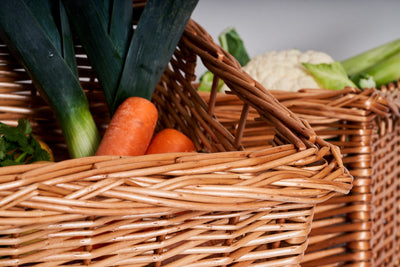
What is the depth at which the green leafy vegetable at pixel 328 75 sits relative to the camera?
1018 millimetres

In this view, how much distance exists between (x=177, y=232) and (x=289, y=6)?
1.58 meters

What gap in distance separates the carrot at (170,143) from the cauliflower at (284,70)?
0.36m

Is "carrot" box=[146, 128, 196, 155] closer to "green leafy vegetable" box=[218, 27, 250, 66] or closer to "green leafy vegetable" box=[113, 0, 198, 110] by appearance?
"green leafy vegetable" box=[113, 0, 198, 110]

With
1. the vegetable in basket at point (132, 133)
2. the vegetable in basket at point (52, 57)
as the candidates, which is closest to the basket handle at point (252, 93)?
the vegetable in basket at point (132, 133)

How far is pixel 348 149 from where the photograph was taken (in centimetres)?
86

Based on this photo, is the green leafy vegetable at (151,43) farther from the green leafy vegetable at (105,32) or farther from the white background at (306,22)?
the white background at (306,22)

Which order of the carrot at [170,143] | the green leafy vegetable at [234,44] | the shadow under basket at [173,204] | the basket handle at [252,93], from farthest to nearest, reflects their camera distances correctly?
the green leafy vegetable at [234,44]
the carrot at [170,143]
the basket handle at [252,93]
the shadow under basket at [173,204]

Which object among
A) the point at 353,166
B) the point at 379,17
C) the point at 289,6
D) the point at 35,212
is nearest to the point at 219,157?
the point at 35,212

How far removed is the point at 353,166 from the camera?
2.85 ft

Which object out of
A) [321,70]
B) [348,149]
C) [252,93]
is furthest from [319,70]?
[252,93]

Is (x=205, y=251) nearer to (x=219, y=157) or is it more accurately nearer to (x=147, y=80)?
(x=219, y=157)

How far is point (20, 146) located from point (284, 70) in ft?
2.14

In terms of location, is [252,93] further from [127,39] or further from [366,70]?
[366,70]

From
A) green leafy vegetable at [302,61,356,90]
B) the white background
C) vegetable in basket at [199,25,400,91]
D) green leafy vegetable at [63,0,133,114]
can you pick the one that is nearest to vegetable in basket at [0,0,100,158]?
green leafy vegetable at [63,0,133,114]
